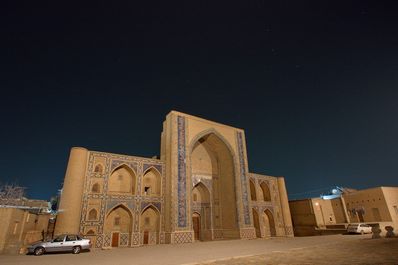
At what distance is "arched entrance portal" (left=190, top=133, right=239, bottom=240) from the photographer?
74.6 feet

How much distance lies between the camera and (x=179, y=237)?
1800 centimetres

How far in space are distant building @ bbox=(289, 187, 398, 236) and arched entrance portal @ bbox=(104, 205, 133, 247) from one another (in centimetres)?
2155

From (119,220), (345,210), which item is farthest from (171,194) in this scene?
(345,210)

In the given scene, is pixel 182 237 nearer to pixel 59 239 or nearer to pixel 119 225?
pixel 119 225

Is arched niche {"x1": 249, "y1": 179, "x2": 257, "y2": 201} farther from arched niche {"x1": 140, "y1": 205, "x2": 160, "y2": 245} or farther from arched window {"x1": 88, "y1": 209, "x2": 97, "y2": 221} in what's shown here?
arched window {"x1": 88, "y1": 209, "x2": 97, "y2": 221}

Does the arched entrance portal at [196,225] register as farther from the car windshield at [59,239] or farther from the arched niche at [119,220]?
the car windshield at [59,239]

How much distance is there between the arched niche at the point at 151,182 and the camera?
65.5ft

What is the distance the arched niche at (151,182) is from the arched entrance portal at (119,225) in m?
2.25

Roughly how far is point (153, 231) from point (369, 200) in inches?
1060

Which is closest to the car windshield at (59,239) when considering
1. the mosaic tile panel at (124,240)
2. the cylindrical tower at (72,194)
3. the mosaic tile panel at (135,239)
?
the cylindrical tower at (72,194)

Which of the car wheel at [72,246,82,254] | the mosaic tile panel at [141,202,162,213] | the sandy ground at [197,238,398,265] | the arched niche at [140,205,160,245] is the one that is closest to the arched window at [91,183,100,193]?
the mosaic tile panel at [141,202,162,213]

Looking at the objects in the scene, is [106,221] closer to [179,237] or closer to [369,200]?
[179,237]

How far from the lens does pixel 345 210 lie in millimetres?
32031

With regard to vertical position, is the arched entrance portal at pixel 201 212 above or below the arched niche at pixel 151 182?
below
